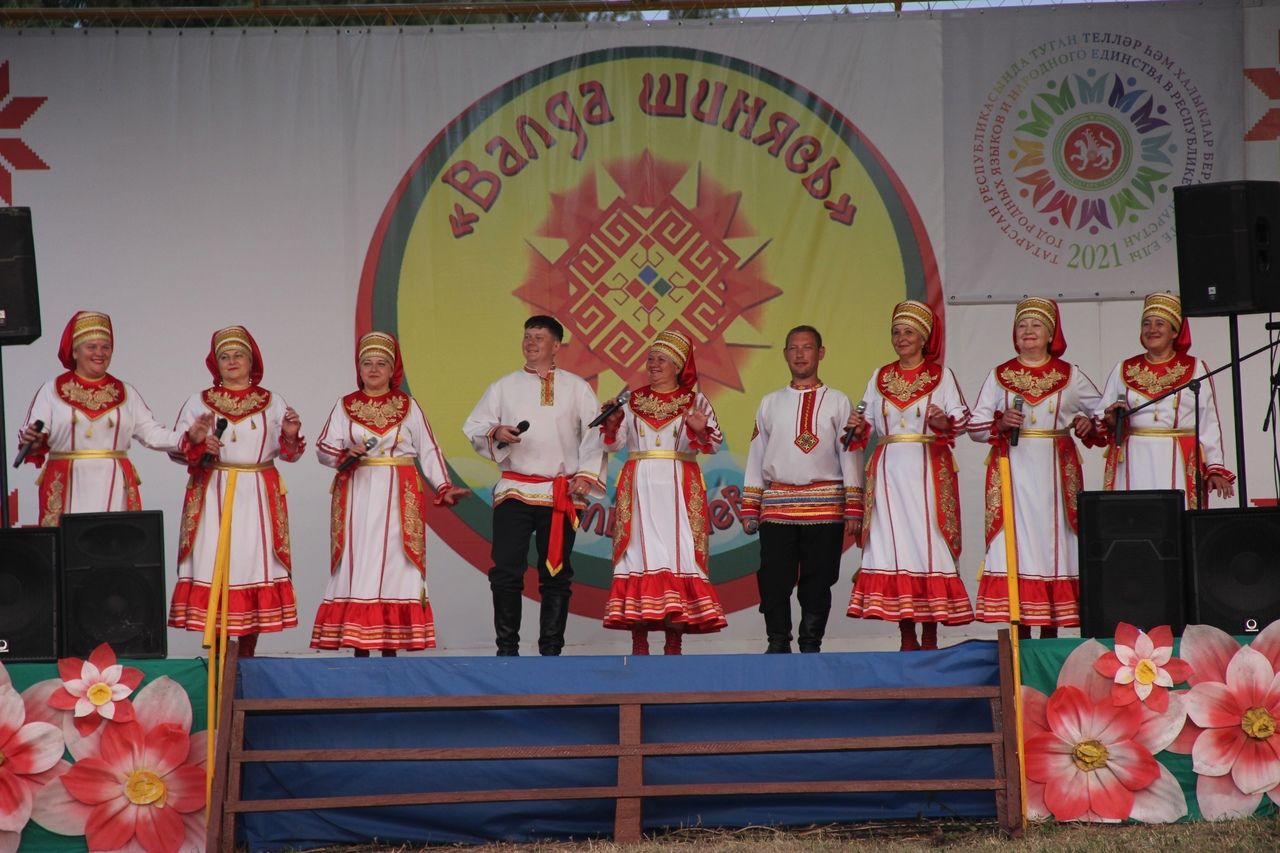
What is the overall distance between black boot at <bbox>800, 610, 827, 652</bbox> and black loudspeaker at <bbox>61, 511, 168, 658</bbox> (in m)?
2.54

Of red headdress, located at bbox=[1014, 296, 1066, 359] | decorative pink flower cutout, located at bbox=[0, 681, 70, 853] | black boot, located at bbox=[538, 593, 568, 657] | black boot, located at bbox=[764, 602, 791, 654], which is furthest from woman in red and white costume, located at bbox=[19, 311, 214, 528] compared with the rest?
red headdress, located at bbox=[1014, 296, 1066, 359]

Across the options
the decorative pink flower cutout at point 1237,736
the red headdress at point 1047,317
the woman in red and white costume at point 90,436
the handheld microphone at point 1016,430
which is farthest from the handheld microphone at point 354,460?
the decorative pink flower cutout at point 1237,736

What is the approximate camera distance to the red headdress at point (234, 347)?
6.08 m

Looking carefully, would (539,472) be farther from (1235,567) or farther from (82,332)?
(1235,567)

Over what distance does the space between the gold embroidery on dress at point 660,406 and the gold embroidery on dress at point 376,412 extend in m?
0.95

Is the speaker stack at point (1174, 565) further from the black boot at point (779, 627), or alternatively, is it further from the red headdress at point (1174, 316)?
the black boot at point (779, 627)

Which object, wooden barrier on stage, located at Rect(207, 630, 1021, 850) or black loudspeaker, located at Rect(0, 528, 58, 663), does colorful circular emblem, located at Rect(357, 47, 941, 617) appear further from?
wooden barrier on stage, located at Rect(207, 630, 1021, 850)

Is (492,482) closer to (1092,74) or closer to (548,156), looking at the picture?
(548,156)

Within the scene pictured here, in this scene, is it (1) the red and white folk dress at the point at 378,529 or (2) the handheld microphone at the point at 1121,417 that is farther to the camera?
(1) the red and white folk dress at the point at 378,529

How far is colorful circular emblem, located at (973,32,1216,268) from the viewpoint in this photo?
23.1 ft

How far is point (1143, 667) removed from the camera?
4.40m

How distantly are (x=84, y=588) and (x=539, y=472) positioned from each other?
2.00 meters

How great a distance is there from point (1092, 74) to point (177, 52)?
431 cm

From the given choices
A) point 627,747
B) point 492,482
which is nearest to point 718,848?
point 627,747
